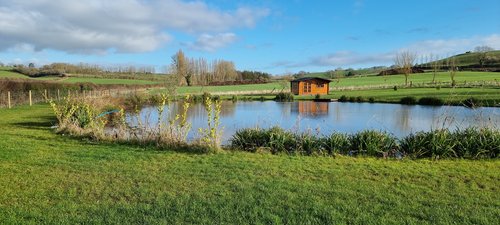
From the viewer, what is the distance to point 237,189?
530cm

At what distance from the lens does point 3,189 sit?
5.11 m

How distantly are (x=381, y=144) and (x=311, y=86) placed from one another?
145 ft

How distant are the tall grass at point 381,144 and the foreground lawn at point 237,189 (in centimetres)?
70

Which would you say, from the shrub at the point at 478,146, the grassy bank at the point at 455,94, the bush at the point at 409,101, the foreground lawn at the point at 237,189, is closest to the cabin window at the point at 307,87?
the grassy bank at the point at 455,94

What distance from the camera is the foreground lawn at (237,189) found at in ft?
13.8

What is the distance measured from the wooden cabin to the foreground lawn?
4505 centimetres

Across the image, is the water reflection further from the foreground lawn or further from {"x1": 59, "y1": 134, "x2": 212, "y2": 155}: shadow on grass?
the foreground lawn

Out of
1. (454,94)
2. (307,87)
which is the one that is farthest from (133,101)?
(454,94)

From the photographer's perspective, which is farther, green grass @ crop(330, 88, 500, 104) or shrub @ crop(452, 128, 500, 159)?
green grass @ crop(330, 88, 500, 104)

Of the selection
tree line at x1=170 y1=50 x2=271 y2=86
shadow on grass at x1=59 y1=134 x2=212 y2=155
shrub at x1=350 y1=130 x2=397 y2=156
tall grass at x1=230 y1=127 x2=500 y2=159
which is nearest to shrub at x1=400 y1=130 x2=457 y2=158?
tall grass at x1=230 y1=127 x2=500 y2=159

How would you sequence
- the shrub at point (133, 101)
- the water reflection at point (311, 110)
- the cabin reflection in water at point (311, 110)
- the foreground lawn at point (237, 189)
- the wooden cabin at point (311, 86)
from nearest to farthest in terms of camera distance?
the foreground lawn at point (237, 189), the water reflection at point (311, 110), the cabin reflection in water at point (311, 110), the shrub at point (133, 101), the wooden cabin at point (311, 86)

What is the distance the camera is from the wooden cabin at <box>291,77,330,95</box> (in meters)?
52.4

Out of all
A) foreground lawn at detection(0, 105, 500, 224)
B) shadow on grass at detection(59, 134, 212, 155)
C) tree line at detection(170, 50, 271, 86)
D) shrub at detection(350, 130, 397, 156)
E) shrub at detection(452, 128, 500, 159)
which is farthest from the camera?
tree line at detection(170, 50, 271, 86)

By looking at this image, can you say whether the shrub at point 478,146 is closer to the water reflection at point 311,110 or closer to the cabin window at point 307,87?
the water reflection at point 311,110
